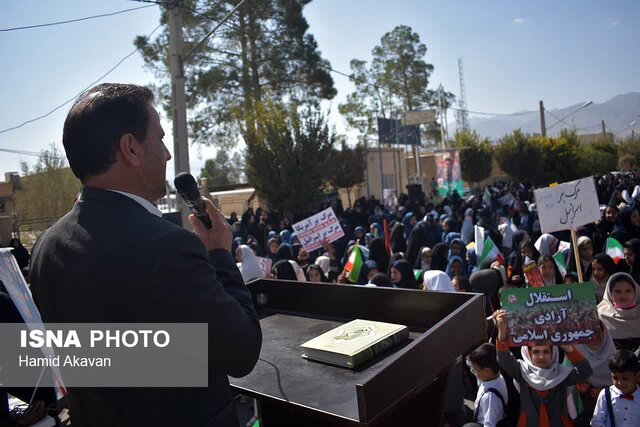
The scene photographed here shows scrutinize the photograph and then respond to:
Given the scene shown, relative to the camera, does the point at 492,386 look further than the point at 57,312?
Yes

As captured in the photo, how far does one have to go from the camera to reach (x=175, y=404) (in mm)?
1062

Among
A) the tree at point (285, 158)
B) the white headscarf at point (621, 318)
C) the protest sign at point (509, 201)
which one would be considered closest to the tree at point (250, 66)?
the tree at point (285, 158)

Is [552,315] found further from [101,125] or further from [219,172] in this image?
[219,172]

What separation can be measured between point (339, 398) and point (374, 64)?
42014mm

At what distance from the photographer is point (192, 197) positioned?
1.28m

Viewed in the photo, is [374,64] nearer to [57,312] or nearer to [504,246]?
[504,246]

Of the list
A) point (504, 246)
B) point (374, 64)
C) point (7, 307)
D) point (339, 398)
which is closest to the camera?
point (339, 398)

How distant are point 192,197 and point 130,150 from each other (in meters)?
0.19

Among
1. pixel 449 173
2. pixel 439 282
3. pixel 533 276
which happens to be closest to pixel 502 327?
pixel 439 282

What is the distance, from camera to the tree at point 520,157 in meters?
34.9

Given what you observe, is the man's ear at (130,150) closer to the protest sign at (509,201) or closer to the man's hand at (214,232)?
the man's hand at (214,232)

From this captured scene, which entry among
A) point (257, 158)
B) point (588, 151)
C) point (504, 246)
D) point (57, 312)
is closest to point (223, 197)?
point (257, 158)

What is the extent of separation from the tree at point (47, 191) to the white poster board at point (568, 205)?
26722 mm

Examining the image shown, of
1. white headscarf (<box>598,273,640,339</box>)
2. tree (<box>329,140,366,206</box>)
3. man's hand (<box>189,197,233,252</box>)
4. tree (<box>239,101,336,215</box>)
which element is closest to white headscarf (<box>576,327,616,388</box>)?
white headscarf (<box>598,273,640,339</box>)
